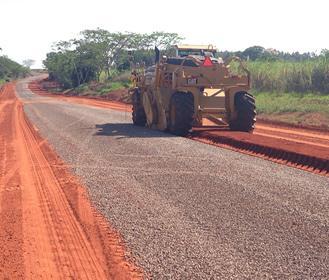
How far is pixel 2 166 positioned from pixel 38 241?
17.1 feet

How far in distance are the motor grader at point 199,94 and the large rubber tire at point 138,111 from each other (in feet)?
7.83

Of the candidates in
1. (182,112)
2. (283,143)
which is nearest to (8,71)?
(182,112)

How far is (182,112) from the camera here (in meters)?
13.8

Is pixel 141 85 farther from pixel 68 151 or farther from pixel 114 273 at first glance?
pixel 114 273

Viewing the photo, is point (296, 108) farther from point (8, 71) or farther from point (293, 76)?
point (8, 71)

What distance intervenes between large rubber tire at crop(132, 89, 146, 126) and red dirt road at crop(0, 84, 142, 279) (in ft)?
27.6

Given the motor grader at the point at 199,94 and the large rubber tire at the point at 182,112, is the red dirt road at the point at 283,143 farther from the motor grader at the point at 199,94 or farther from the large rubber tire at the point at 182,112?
the motor grader at the point at 199,94

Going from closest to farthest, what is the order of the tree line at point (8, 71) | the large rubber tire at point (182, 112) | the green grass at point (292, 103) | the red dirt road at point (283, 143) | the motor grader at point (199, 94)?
1. the red dirt road at point (283, 143)
2. the large rubber tire at point (182, 112)
3. the motor grader at point (199, 94)
4. the green grass at point (292, 103)
5. the tree line at point (8, 71)

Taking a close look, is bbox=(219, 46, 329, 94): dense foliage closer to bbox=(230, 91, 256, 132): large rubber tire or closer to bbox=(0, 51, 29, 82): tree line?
bbox=(230, 91, 256, 132): large rubber tire

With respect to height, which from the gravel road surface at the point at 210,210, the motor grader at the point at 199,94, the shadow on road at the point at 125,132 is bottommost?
the shadow on road at the point at 125,132

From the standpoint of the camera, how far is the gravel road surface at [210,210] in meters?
4.65

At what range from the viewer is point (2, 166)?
33.5 ft

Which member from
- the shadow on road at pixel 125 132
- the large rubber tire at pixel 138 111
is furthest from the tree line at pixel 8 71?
the shadow on road at pixel 125 132

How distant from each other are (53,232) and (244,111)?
Result: 949 centimetres
